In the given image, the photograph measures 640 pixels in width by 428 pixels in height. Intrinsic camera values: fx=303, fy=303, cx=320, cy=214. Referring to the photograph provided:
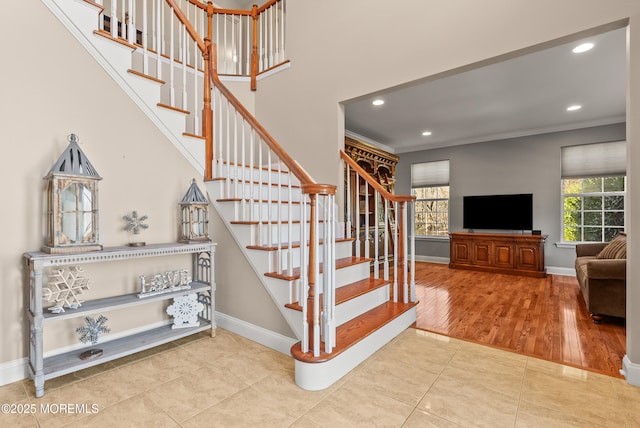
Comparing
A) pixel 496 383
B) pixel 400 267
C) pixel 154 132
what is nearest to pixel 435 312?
pixel 400 267

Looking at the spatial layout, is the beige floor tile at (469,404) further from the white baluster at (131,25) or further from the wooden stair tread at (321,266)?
the white baluster at (131,25)

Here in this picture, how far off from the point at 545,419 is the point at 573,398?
348 mm

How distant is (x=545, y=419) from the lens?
157cm

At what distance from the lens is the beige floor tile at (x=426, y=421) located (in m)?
1.53

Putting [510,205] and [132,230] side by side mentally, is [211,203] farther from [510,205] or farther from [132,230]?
[510,205]

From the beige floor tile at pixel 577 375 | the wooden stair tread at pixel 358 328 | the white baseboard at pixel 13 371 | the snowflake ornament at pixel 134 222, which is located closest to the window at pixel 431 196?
the wooden stair tread at pixel 358 328

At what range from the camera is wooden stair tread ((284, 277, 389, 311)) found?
2.18m

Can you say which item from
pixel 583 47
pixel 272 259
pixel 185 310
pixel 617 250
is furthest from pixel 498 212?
pixel 185 310

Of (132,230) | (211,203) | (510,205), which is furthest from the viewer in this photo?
(510,205)

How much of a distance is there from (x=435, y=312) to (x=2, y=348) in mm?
3559

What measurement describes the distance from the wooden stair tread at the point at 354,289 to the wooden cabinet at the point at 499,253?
12.6 ft

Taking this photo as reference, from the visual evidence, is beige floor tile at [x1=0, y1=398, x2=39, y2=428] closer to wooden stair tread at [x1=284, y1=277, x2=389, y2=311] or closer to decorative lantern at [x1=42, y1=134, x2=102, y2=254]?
decorative lantern at [x1=42, y1=134, x2=102, y2=254]

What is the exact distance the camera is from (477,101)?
172 inches

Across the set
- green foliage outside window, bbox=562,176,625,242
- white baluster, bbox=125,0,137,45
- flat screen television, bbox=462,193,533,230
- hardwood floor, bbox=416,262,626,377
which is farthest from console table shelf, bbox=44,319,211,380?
green foliage outside window, bbox=562,176,625,242
